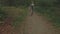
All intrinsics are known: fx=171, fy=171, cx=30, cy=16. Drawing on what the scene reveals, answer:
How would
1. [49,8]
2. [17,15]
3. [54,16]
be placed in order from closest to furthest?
[17,15], [54,16], [49,8]

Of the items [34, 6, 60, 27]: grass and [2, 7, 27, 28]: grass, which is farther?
[34, 6, 60, 27]: grass

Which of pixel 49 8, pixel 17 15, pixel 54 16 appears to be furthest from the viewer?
pixel 49 8

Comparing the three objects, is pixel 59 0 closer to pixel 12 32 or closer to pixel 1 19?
pixel 1 19

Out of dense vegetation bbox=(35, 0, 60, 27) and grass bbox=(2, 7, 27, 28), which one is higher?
grass bbox=(2, 7, 27, 28)

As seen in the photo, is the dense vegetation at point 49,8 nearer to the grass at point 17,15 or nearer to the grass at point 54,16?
the grass at point 54,16

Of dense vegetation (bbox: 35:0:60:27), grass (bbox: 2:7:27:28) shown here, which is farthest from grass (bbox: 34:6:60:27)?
grass (bbox: 2:7:27:28)

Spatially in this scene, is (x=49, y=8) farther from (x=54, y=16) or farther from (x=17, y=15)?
(x=17, y=15)

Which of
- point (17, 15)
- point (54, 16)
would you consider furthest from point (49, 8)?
point (17, 15)

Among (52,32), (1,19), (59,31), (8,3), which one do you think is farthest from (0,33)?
(8,3)

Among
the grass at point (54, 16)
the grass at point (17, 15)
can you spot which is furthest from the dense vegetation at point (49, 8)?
the grass at point (17, 15)

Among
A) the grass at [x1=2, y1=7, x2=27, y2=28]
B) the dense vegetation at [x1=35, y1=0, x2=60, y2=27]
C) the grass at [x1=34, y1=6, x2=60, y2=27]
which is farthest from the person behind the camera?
the dense vegetation at [x1=35, y1=0, x2=60, y2=27]

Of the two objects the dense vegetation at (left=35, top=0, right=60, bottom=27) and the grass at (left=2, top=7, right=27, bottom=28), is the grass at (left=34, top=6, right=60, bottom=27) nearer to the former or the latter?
the dense vegetation at (left=35, top=0, right=60, bottom=27)

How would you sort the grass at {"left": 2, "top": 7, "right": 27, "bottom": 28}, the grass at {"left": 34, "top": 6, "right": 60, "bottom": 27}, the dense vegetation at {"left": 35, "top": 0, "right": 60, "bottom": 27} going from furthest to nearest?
1. the dense vegetation at {"left": 35, "top": 0, "right": 60, "bottom": 27}
2. the grass at {"left": 34, "top": 6, "right": 60, "bottom": 27}
3. the grass at {"left": 2, "top": 7, "right": 27, "bottom": 28}

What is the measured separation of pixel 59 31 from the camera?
11.7 meters
